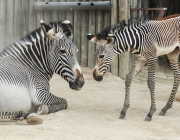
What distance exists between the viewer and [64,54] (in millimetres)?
6602

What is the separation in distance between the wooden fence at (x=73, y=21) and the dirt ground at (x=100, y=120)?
1.36 m

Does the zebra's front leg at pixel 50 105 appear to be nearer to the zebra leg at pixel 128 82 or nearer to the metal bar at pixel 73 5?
the zebra leg at pixel 128 82

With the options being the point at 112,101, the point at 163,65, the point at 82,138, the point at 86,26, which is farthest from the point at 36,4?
the point at 82,138

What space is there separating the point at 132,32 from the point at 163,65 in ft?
25.5

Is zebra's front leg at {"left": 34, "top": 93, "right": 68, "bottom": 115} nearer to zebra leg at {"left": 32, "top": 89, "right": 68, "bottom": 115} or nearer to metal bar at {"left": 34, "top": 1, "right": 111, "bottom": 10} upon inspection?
zebra leg at {"left": 32, "top": 89, "right": 68, "bottom": 115}

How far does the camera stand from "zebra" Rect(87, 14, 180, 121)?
21.5 ft

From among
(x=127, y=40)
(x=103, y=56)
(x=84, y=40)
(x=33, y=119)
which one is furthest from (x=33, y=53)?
(x=84, y=40)

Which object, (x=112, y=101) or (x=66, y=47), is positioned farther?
(x=112, y=101)

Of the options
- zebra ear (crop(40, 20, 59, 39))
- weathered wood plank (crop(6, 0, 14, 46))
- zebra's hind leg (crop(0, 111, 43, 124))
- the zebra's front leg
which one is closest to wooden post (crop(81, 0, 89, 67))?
weathered wood plank (crop(6, 0, 14, 46))

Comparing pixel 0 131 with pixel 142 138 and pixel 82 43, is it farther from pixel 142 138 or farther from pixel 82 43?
pixel 82 43

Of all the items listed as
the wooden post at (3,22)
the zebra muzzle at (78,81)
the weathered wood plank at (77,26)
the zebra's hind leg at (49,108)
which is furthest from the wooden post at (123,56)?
the zebra muzzle at (78,81)

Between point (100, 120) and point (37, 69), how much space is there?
146cm

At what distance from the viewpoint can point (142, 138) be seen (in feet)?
17.2

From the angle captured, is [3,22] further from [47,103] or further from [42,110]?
[42,110]
